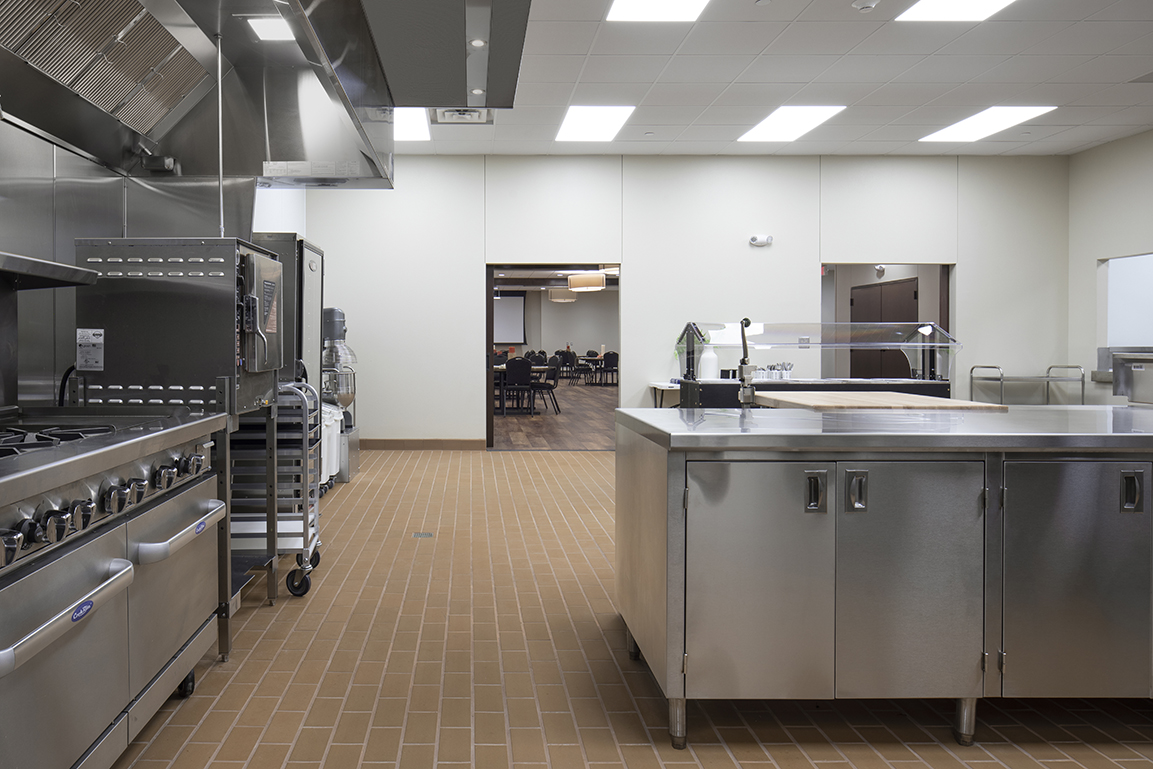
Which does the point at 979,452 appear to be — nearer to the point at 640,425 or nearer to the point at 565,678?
the point at 640,425

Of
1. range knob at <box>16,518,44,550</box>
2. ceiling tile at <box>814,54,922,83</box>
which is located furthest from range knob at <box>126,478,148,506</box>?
ceiling tile at <box>814,54,922,83</box>

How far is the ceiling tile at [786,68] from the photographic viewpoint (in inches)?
223

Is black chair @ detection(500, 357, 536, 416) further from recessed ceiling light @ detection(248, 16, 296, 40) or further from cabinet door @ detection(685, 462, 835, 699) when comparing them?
cabinet door @ detection(685, 462, 835, 699)

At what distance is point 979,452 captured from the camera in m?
2.22

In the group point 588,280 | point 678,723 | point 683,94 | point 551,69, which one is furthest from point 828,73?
point 588,280

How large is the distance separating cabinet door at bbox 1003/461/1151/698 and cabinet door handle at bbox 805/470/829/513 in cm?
53

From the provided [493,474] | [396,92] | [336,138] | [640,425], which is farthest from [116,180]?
[493,474]

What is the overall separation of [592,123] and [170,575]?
20.3ft

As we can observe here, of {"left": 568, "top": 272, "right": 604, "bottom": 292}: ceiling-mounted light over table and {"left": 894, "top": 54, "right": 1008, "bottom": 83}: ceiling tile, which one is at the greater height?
{"left": 894, "top": 54, "right": 1008, "bottom": 83}: ceiling tile

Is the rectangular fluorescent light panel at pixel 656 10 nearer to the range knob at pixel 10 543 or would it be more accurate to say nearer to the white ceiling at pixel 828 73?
the white ceiling at pixel 828 73

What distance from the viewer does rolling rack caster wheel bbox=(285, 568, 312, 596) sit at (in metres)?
3.41

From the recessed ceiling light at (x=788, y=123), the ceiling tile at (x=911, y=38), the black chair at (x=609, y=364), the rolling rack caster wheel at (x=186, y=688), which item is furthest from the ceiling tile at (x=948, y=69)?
the black chair at (x=609, y=364)

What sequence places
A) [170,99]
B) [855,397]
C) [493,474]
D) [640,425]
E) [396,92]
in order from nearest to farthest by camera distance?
1. [640,425]
2. [396,92]
3. [170,99]
4. [855,397]
5. [493,474]

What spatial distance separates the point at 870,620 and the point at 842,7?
4028 mm
